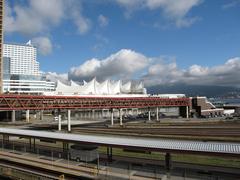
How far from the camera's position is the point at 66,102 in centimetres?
9556

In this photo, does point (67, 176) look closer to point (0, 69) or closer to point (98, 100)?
point (98, 100)

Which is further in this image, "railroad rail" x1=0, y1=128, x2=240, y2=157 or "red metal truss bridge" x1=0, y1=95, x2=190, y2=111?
"red metal truss bridge" x1=0, y1=95, x2=190, y2=111

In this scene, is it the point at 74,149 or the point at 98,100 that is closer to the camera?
the point at 74,149

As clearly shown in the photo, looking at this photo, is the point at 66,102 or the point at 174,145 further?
the point at 66,102

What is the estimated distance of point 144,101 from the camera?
123438mm

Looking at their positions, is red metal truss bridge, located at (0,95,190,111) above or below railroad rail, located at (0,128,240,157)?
above

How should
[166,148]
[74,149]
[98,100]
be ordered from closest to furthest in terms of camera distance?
[166,148] < [74,149] < [98,100]

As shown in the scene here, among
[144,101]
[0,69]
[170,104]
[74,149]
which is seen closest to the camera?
[74,149]

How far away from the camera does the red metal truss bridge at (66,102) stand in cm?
8269

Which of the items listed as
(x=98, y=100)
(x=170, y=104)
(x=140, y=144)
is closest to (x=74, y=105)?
(x=98, y=100)

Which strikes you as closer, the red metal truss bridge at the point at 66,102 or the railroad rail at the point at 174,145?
the railroad rail at the point at 174,145

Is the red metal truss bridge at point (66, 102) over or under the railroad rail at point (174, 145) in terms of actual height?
over

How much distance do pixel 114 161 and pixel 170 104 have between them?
331ft

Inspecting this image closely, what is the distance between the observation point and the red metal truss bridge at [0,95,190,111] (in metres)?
82.7
